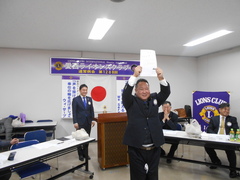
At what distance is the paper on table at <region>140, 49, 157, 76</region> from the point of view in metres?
1.77

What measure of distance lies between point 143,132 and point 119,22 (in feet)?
7.31

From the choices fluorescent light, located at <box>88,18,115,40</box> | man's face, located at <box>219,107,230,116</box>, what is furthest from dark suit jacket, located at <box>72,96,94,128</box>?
man's face, located at <box>219,107,230,116</box>

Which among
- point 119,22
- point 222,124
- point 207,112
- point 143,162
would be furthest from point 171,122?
point 207,112

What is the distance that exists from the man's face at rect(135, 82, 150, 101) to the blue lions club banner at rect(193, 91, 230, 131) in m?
4.17

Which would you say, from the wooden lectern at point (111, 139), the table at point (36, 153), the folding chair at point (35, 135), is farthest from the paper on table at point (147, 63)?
the folding chair at point (35, 135)

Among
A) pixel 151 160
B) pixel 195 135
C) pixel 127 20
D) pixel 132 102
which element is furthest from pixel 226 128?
pixel 127 20

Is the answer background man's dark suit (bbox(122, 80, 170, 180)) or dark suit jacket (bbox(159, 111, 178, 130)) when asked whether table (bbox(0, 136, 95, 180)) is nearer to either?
background man's dark suit (bbox(122, 80, 170, 180))

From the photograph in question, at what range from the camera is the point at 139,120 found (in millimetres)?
1803

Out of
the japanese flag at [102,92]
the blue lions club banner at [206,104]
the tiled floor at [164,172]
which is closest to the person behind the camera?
the tiled floor at [164,172]

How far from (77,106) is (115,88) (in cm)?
215

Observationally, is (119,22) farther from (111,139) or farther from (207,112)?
(207,112)

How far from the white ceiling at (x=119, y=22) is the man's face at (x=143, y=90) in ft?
4.40

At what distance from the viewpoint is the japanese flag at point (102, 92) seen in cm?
556

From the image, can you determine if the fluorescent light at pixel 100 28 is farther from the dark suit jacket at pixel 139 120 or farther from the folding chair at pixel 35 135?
the folding chair at pixel 35 135
